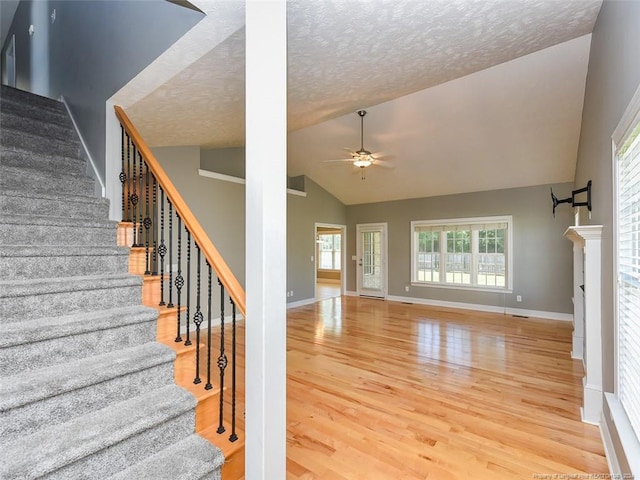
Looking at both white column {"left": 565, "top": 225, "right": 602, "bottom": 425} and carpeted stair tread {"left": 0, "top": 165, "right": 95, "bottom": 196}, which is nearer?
white column {"left": 565, "top": 225, "right": 602, "bottom": 425}

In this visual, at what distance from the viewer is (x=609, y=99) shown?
206 cm

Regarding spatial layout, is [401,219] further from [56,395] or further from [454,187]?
[56,395]

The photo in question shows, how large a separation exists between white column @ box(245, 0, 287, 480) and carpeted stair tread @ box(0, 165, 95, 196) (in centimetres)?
222

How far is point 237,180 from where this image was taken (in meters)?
5.69

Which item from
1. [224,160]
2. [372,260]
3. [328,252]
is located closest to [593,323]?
[224,160]

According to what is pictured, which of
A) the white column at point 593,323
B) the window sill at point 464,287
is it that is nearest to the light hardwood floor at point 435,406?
the white column at point 593,323

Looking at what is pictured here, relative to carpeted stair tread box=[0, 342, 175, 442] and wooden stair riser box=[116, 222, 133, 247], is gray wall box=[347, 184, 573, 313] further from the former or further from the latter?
carpeted stair tread box=[0, 342, 175, 442]

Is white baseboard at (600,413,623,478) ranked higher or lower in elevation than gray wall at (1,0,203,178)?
lower

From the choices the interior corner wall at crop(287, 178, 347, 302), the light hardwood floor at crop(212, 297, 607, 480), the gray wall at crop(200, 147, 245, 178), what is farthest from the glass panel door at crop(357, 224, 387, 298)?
the gray wall at crop(200, 147, 245, 178)

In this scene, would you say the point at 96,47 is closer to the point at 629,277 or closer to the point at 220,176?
the point at 220,176

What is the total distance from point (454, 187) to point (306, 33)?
18.0ft

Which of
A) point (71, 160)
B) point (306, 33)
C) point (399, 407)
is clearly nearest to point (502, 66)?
point (306, 33)

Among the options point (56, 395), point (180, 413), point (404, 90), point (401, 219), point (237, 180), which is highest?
point (404, 90)

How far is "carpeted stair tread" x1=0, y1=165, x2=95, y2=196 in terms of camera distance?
242 cm
